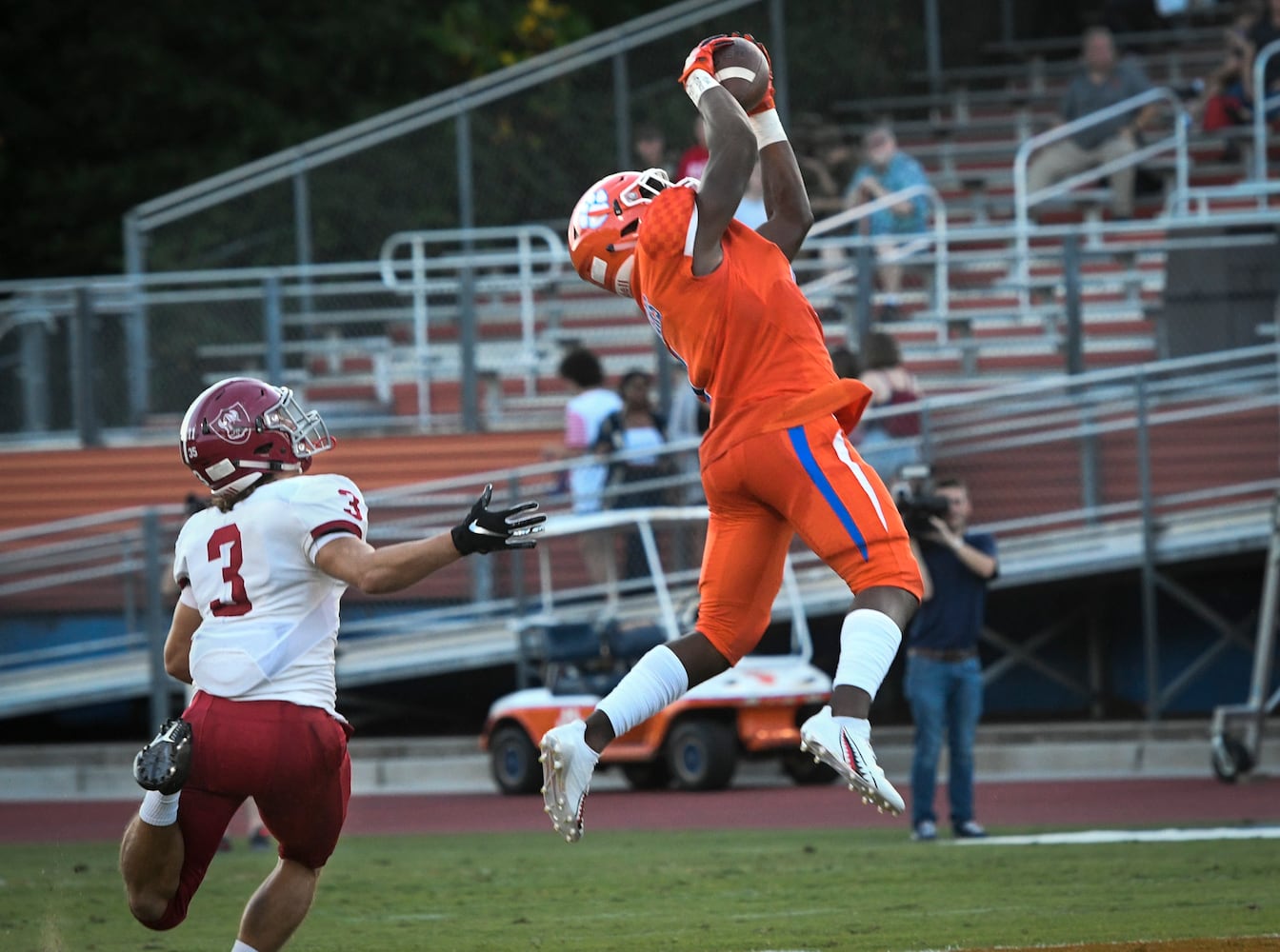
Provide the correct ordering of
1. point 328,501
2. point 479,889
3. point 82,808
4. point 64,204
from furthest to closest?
point 64,204 < point 82,808 < point 479,889 < point 328,501

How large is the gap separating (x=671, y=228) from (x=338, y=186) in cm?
1287

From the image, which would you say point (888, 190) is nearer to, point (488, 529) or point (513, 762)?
point (513, 762)

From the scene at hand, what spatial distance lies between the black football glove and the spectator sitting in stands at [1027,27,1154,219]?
1447 cm

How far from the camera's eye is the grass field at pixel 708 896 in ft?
27.1

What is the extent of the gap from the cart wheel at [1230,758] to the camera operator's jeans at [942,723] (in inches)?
122

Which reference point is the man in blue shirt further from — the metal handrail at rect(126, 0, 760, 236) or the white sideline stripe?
the white sideline stripe

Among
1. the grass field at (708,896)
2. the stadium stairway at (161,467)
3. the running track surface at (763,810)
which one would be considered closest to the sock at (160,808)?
the grass field at (708,896)

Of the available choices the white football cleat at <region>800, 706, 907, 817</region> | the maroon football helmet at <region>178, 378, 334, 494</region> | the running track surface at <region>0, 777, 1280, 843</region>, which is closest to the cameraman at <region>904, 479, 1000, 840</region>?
the running track surface at <region>0, 777, 1280, 843</region>

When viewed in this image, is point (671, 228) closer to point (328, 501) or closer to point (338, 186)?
point (328, 501)

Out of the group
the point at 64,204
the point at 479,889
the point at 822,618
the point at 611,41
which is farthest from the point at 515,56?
the point at 479,889

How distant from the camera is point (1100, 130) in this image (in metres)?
20.1

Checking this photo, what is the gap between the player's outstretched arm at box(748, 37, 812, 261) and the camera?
25.0 feet

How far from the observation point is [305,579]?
657cm

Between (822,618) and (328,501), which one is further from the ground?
(328,501)
